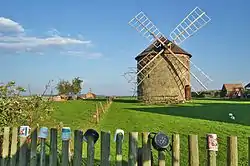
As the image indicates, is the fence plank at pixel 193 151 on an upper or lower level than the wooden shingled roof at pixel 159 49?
lower

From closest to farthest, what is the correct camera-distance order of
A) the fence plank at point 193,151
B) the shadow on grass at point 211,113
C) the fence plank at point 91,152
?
the fence plank at point 193,151 < the fence plank at point 91,152 < the shadow on grass at point 211,113

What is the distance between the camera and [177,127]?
1289 centimetres

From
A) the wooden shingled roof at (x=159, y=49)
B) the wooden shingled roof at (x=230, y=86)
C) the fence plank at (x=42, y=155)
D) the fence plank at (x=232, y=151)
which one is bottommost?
the fence plank at (x=42, y=155)

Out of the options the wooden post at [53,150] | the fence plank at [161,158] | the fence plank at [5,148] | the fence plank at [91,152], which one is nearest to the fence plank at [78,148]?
the fence plank at [91,152]

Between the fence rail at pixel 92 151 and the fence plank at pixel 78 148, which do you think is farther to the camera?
the fence plank at pixel 78 148

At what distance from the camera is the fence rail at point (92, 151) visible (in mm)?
3797

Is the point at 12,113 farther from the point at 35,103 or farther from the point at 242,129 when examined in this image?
the point at 242,129

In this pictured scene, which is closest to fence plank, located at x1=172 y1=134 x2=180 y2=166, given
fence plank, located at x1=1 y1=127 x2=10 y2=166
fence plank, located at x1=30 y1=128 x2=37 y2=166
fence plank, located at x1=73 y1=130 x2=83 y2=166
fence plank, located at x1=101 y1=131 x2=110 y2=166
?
fence plank, located at x1=101 y1=131 x2=110 y2=166

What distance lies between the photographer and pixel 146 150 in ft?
13.0

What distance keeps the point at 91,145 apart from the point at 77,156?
10.8 inches

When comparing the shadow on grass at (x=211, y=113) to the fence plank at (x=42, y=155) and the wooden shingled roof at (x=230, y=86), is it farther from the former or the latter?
the wooden shingled roof at (x=230, y=86)

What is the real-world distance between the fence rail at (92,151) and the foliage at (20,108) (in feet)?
4.71

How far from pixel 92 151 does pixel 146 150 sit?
0.72 m

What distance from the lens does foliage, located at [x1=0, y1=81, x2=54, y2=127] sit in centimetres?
673
